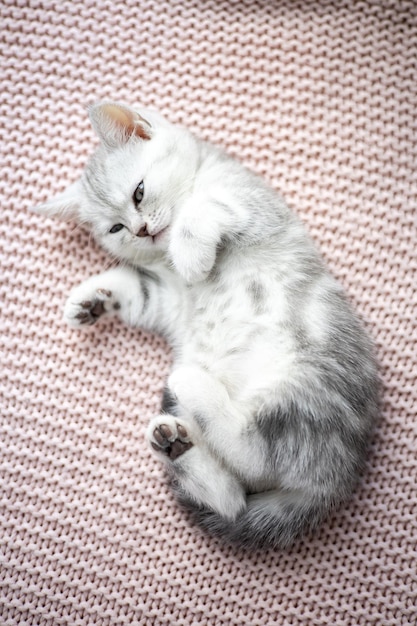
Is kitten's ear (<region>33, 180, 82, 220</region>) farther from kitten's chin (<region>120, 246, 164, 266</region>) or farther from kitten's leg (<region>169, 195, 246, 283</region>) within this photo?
kitten's leg (<region>169, 195, 246, 283</region>)

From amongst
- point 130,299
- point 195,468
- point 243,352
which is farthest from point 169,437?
point 130,299

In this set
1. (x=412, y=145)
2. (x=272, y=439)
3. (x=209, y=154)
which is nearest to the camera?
(x=272, y=439)

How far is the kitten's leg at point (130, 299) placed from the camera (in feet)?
4.44

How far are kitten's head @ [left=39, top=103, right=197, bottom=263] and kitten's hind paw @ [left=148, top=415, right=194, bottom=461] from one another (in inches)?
14.7

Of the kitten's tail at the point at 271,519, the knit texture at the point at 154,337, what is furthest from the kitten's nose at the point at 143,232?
the kitten's tail at the point at 271,519

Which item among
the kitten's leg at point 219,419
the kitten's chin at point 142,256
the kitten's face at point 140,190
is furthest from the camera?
the kitten's chin at point 142,256

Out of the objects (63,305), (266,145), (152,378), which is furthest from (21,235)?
(266,145)

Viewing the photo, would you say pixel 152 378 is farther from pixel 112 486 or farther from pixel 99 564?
pixel 99 564

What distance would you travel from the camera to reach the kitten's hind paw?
1.19 metres

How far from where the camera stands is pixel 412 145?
55.3 inches

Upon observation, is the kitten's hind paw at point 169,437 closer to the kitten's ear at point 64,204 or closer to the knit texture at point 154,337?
the knit texture at point 154,337

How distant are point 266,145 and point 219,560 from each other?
0.98 m

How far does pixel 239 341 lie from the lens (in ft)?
3.91

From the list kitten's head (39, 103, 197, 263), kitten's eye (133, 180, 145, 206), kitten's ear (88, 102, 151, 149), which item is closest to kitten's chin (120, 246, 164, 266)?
kitten's head (39, 103, 197, 263)
